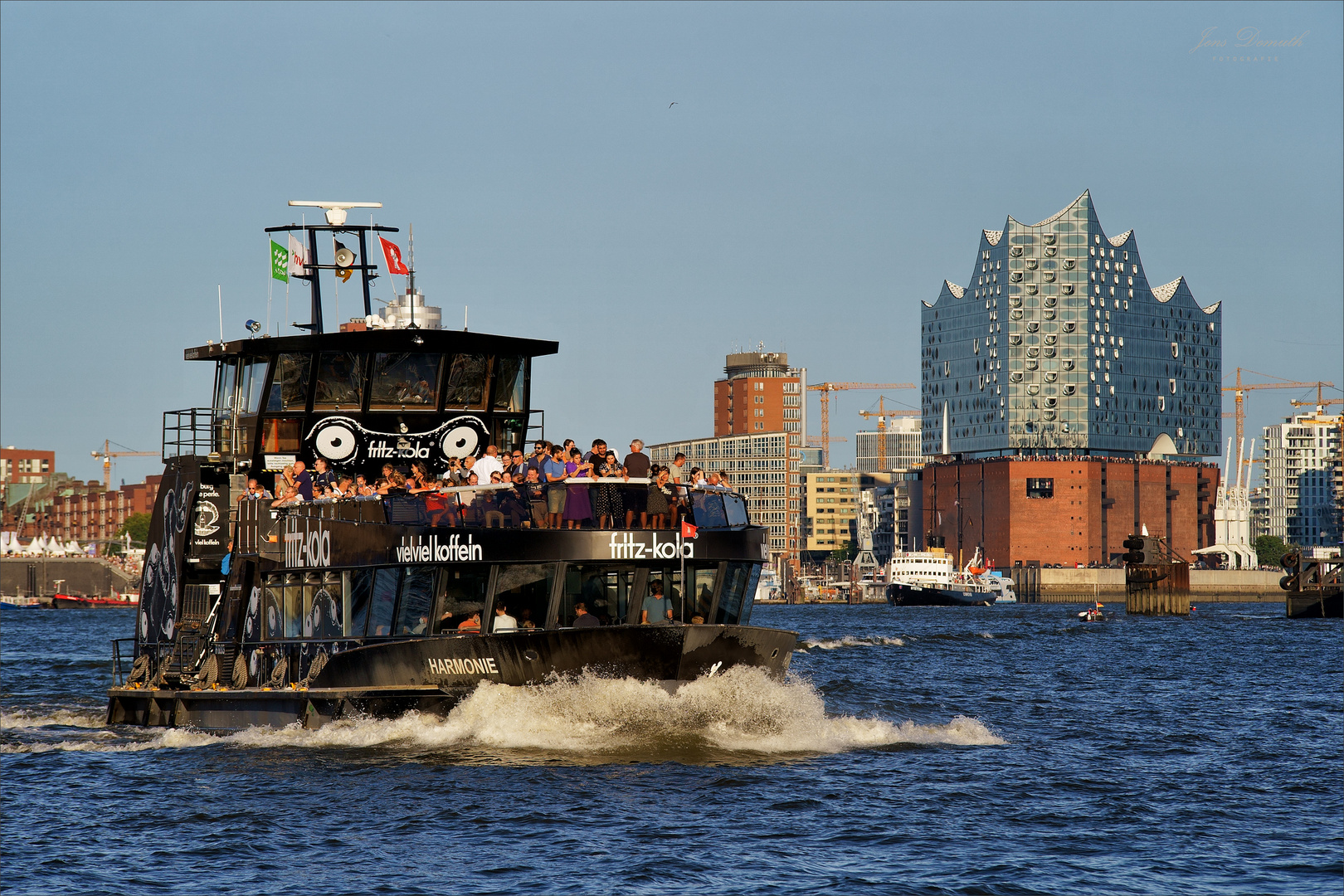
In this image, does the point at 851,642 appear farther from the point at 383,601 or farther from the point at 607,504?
the point at 607,504

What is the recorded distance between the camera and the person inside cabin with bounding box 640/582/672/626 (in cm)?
2403

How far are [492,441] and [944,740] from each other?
9.90 metres

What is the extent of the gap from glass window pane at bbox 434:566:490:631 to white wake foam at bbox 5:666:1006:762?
3.59 ft

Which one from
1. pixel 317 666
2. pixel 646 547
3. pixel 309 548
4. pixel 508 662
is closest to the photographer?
pixel 508 662

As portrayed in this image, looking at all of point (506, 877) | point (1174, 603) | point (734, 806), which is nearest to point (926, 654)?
point (734, 806)

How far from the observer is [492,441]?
3109 cm

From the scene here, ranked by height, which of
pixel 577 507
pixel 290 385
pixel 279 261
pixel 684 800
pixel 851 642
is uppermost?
pixel 279 261

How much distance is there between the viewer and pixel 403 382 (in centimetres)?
3039

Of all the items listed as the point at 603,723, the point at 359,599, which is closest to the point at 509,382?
the point at 359,599

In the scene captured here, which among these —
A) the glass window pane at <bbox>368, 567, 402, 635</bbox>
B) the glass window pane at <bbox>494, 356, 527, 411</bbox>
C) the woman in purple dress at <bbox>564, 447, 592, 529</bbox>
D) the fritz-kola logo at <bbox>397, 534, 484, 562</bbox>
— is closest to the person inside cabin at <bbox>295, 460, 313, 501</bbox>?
the glass window pane at <bbox>368, 567, 402, 635</bbox>

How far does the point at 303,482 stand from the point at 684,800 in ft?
32.4

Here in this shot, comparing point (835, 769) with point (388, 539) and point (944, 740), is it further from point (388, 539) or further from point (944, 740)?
point (388, 539)

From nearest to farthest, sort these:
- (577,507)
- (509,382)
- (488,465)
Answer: (577,507)
(488,465)
(509,382)

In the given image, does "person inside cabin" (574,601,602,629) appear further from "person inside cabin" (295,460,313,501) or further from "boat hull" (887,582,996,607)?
"boat hull" (887,582,996,607)
